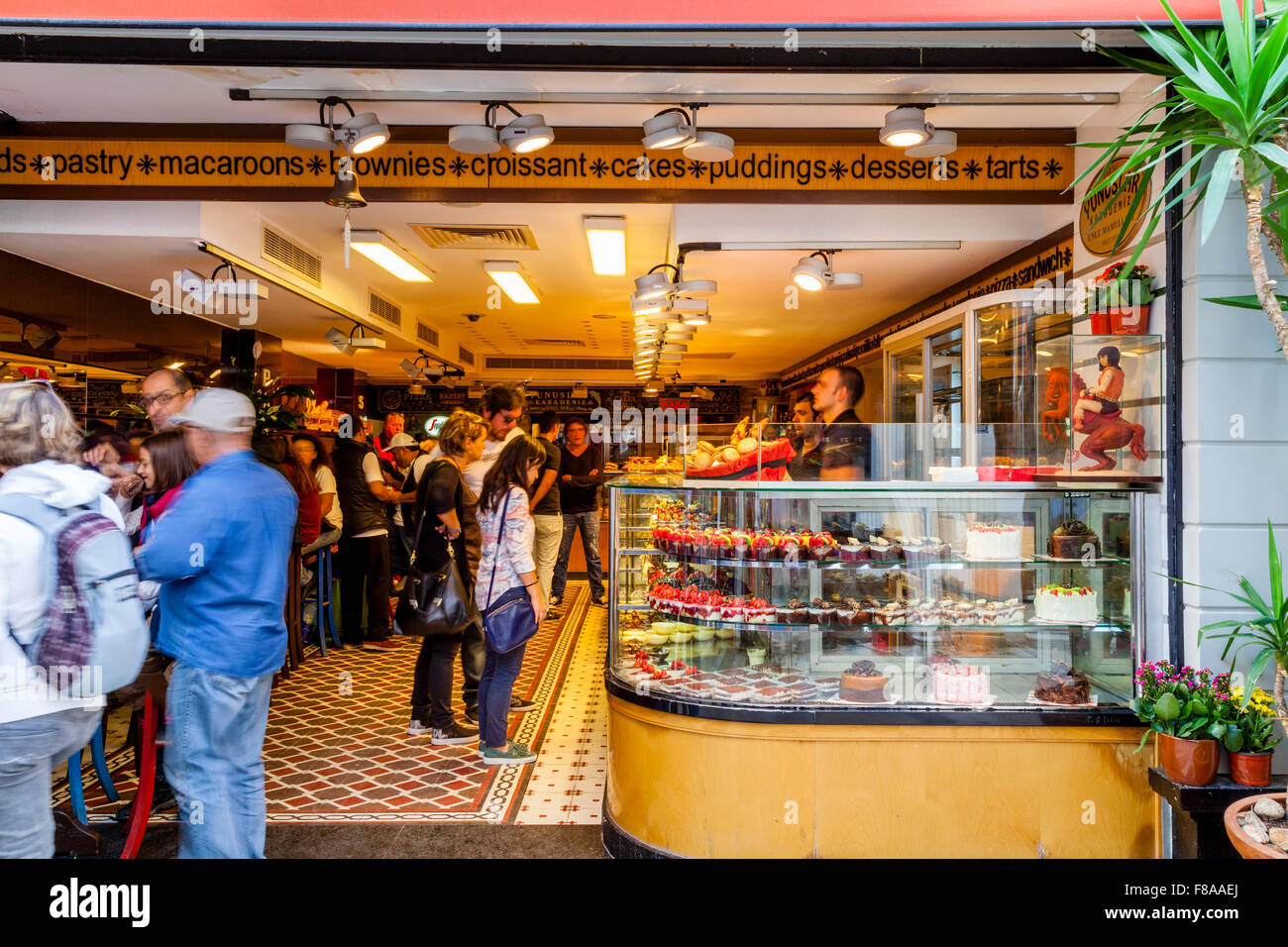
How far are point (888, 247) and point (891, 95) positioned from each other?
6.20 ft

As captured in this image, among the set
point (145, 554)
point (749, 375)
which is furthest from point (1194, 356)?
point (749, 375)

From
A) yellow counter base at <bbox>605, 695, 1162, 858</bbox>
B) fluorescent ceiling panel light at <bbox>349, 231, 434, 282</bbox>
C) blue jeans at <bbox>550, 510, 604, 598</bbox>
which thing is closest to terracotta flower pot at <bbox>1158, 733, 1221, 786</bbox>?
yellow counter base at <bbox>605, 695, 1162, 858</bbox>

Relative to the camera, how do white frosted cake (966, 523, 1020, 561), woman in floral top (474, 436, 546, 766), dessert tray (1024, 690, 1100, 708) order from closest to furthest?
dessert tray (1024, 690, 1100, 708)
white frosted cake (966, 523, 1020, 561)
woman in floral top (474, 436, 546, 766)

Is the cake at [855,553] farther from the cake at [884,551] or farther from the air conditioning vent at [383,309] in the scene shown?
the air conditioning vent at [383,309]

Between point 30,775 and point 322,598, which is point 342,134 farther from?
point 322,598

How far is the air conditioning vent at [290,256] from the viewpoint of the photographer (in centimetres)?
573

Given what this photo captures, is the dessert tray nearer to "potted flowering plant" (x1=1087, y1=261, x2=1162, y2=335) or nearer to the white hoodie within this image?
"potted flowering plant" (x1=1087, y1=261, x2=1162, y2=335)

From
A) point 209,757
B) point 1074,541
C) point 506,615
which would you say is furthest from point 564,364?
point 209,757

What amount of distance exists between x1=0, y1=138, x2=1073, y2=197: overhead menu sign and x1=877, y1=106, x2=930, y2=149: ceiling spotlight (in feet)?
3.88

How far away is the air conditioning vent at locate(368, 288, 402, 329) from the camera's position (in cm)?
789

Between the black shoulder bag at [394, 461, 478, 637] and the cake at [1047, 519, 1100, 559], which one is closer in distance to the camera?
the cake at [1047, 519, 1100, 559]

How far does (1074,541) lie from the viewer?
3.50m

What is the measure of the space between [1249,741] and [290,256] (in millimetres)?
6197
